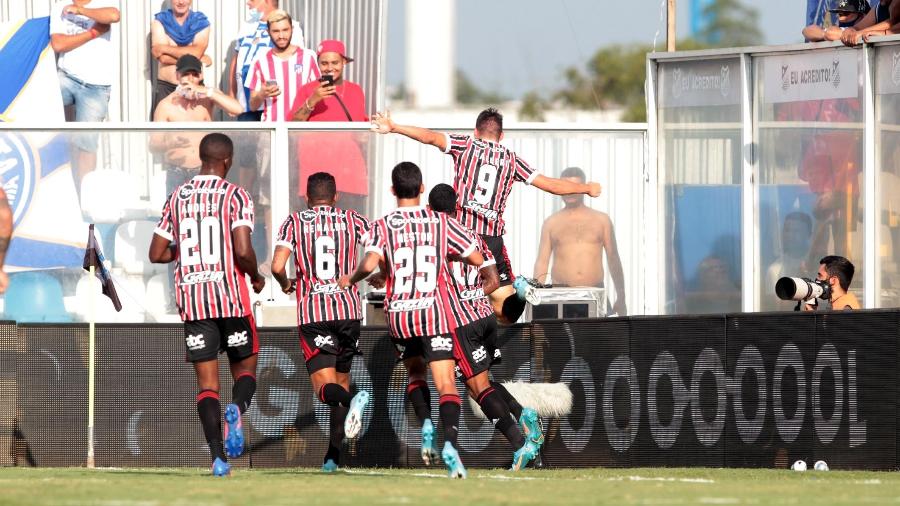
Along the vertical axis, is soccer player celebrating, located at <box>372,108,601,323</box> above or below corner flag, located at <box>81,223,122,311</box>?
above

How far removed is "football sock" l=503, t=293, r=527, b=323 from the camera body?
199cm

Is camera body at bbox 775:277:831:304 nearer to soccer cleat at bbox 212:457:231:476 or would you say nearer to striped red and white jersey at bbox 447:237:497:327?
striped red and white jersey at bbox 447:237:497:327

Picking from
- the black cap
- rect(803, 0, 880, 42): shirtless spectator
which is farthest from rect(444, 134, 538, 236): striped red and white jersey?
the black cap

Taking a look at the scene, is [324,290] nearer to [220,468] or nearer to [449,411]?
[449,411]

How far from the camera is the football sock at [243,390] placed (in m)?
10.4

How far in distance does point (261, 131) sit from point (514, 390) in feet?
13.2

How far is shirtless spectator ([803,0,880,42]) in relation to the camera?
1426cm

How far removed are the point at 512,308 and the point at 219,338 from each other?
344cm

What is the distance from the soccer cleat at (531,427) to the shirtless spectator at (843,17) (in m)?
4.60

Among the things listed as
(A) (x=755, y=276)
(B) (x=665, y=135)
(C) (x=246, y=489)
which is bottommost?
(C) (x=246, y=489)

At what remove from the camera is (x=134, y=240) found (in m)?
15.0

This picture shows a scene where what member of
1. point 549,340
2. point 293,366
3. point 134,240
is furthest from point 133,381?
point 549,340

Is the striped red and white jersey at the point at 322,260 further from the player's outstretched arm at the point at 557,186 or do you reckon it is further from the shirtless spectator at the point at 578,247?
the shirtless spectator at the point at 578,247

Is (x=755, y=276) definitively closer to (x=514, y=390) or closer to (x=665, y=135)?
(x=665, y=135)
